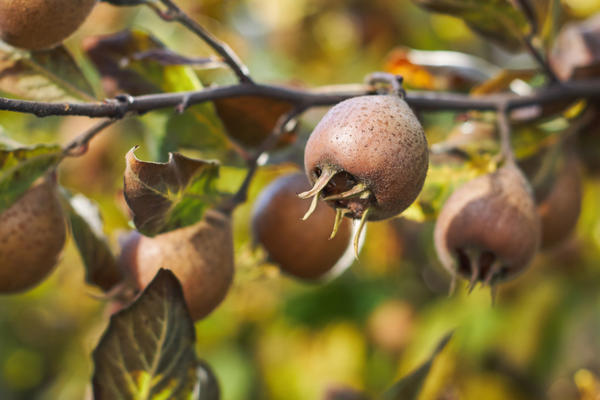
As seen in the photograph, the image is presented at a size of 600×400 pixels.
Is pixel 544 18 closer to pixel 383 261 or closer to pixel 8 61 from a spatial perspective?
pixel 8 61

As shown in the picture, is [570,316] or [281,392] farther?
[281,392]

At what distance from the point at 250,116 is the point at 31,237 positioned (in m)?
0.46

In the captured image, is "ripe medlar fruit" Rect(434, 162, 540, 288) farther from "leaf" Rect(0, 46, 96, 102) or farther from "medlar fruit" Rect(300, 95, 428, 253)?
"leaf" Rect(0, 46, 96, 102)

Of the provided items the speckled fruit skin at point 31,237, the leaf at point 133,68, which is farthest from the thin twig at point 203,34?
the speckled fruit skin at point 31,237

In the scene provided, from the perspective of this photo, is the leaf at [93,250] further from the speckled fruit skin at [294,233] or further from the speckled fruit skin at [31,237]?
the speckled fruit skin at [294,233]

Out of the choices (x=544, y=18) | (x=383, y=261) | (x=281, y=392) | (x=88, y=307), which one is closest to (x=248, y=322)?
(x=281, y=392)

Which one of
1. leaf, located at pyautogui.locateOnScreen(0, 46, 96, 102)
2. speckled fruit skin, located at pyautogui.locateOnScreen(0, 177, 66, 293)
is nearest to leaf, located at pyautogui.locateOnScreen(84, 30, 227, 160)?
leaf, located at pyautogui.locateOnScreen(0, 46, 96, 102)

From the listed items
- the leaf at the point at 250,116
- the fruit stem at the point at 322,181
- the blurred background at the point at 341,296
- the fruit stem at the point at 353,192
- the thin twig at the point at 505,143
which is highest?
the fruit stem at the point at 322,181

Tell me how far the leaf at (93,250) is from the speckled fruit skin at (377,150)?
476 mm

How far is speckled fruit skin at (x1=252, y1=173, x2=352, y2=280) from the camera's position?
1.39 metres

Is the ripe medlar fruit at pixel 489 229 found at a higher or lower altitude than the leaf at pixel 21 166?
lower

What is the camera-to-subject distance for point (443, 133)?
182 cm

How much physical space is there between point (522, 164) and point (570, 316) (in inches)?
39.1

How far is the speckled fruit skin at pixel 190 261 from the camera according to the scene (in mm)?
1044
